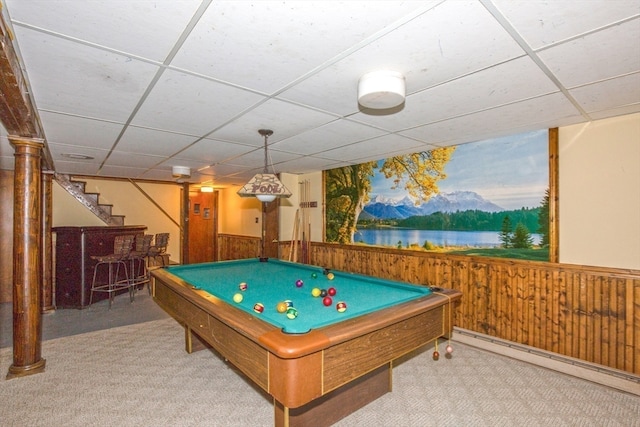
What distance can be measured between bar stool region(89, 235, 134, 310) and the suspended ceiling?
7.52 feet

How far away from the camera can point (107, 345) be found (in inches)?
130

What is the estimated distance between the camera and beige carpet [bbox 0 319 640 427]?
2076 millimetres

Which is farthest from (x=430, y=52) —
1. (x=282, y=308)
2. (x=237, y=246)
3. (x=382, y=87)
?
(x=237, y=246)

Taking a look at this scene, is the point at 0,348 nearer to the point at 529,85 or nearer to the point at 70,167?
the point at 70,167

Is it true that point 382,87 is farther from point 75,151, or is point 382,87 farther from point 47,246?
point 47,246

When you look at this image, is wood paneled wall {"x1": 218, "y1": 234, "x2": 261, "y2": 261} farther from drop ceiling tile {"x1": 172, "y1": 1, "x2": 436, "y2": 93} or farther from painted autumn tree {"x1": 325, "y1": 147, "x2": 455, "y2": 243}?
drop ceiling tile {"x1": 172, "y1": 1, "x2": 436, "y2": 93}

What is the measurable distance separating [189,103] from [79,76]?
615mm

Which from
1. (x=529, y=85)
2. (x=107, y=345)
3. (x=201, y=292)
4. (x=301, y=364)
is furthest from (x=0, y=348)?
(x=529, y=85)

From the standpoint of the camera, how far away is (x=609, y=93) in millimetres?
2037

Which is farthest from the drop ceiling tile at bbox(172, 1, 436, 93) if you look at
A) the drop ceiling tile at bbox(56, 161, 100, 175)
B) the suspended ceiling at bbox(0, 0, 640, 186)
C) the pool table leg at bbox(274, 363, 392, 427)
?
the drop ceiling tile at bbox(56, 161, 100, 175)

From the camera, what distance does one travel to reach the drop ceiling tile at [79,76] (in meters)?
1.46

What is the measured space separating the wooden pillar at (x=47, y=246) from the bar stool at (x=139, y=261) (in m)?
1.00

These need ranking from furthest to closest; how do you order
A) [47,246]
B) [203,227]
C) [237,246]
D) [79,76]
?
[203,227] < [237,246] < [47,246] < [79,76]

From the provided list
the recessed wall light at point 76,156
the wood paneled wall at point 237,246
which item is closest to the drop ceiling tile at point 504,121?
the recessed wall light at point 76,156
